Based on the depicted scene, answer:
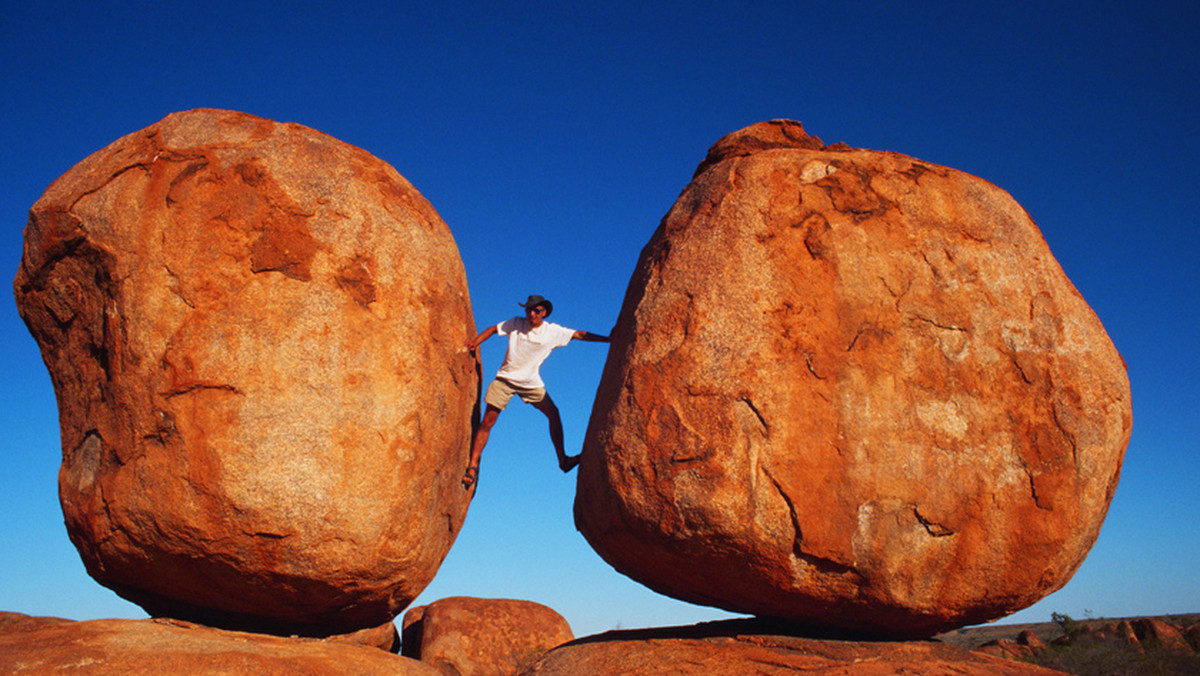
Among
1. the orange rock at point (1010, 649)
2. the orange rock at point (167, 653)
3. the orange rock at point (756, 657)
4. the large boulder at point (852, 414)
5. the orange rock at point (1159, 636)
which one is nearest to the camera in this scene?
the orange rock at point (167, 653)

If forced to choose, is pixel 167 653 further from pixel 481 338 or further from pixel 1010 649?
pixel 1010 649

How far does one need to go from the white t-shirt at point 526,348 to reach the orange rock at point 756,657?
1.90 metres

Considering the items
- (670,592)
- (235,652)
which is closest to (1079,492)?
(670,592)

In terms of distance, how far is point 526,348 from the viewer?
6168 millimetres

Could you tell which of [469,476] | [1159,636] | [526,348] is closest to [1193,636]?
[1159,636]

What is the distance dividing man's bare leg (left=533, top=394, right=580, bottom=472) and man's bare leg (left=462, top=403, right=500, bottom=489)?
1.24ft

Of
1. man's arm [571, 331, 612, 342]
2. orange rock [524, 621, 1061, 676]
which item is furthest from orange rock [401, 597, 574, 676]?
man's arm [571, 331, 612, 342]

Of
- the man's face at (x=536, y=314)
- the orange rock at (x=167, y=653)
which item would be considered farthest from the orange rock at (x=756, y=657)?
the man's face at (x=536, y=314)

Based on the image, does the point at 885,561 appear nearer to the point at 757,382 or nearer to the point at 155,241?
the point at 757,382

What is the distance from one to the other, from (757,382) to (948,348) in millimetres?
1140

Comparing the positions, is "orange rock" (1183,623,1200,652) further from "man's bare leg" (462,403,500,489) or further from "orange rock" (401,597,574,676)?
"man's bare leg" (462,403,500,489)

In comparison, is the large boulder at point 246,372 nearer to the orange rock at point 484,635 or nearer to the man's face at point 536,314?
the man's face at point 536,314

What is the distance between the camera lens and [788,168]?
5238 mm

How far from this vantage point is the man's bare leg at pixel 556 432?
6336 millimetres
